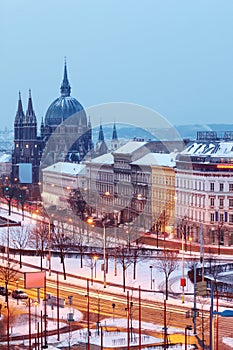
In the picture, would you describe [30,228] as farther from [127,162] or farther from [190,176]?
[127,162]

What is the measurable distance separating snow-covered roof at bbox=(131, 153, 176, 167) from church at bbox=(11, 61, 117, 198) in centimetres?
5290

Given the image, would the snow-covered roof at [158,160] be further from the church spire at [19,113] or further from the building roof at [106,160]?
the church spire at [19,113]

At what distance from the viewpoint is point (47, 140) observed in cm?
16112

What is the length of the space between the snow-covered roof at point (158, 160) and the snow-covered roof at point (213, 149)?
487 centimetres

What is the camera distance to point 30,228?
78.2 m

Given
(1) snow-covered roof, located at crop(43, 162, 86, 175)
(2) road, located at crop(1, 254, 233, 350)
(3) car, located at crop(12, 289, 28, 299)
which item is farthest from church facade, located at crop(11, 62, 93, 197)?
(3) car, located at crop(12, 289, 28, 299)

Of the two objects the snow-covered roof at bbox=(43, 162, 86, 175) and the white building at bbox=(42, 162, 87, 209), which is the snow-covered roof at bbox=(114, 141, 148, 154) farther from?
the snow-covered roof at bbox=(43, 162, 86, 175)

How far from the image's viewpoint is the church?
151m

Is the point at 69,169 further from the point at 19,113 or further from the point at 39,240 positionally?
the point at 39,240

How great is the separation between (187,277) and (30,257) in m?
12.8

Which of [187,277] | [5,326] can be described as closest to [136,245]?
[187,277]

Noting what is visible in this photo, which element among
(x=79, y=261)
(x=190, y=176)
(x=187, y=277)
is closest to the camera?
(x=187, y=277)

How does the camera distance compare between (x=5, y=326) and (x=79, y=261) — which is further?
(x=79, y=261)

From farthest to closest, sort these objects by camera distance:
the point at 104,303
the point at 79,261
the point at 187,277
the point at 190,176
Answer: the point at 190,176, the point at 79,261, the point at 187,277, the point at 104,303
